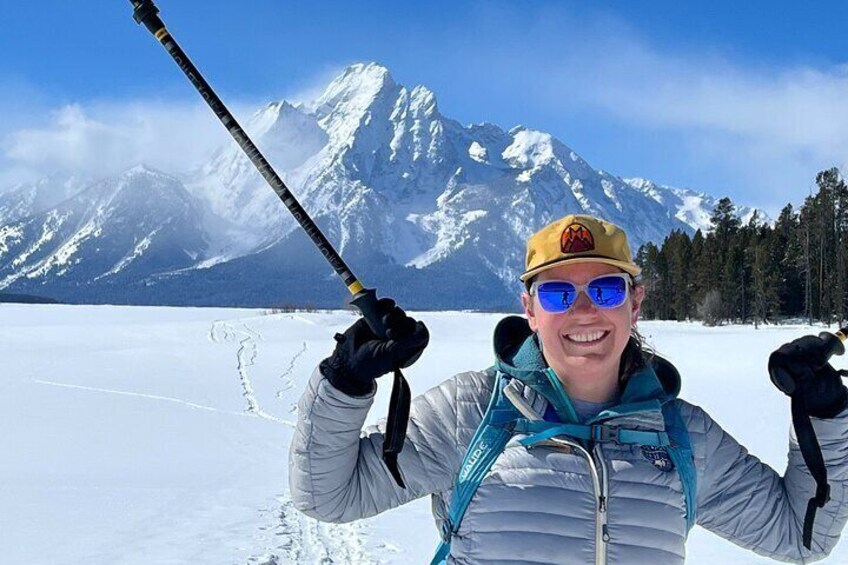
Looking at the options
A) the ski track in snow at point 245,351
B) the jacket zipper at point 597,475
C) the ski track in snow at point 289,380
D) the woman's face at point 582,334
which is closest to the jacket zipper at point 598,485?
the jacket zipper at point 597,475

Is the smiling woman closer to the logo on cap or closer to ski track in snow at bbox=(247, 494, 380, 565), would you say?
the logo on cap

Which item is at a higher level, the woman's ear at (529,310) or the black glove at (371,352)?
the woman's ear at (529,310)

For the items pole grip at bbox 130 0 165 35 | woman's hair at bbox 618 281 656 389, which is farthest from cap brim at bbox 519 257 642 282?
→ pole grip at bbox 130 0 165 35

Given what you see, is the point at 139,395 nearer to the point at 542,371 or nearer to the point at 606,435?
the point at 542,371

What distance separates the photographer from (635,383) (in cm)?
300

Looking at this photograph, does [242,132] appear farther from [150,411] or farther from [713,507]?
[150,411]

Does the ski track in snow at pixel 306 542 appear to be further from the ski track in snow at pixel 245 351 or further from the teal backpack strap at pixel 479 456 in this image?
the ski track in snow at pixel 245 351

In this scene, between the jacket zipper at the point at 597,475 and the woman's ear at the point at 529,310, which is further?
the woman's ear at the point at 529,310

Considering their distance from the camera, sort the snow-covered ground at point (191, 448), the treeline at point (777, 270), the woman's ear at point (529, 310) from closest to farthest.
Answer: the woman's ear at point (529, 310), the snow-covered ground at point (191, 448), the treeline at point (777, 270)

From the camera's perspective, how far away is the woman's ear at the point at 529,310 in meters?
3.07

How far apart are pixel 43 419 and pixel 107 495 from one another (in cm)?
698

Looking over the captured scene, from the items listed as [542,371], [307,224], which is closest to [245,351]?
[307,224]

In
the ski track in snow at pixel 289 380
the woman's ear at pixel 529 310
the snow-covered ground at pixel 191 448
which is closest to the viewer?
the woman's ear at pixel 529 310

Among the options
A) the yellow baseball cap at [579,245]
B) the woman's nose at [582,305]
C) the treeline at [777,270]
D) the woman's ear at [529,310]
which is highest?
the treeline at [777,270]
